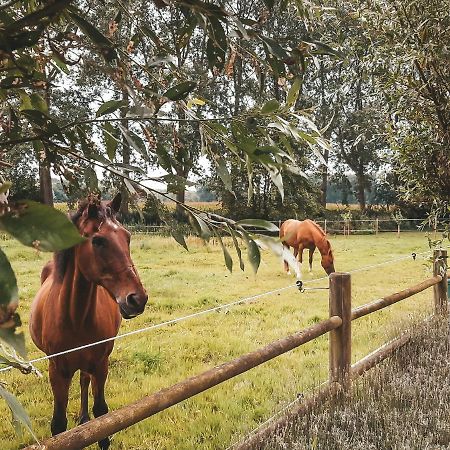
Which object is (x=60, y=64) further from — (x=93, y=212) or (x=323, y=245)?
(x=323, y=245)

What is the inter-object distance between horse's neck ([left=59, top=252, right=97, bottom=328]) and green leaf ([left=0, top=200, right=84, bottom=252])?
7.82ft

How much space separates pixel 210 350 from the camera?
5.16 m

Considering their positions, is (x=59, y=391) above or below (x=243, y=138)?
below

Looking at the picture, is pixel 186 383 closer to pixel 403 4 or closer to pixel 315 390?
pixel 315 390

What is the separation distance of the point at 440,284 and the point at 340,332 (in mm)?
2367

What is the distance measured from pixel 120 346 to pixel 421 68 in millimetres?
3880

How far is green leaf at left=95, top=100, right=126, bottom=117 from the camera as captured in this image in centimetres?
74

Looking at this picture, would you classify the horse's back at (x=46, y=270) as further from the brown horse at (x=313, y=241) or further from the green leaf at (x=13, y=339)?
the brown horse at (x=313, y=241)

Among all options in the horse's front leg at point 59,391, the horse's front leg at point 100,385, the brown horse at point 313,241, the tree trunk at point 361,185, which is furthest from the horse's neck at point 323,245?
the tree trunk at point 361,185

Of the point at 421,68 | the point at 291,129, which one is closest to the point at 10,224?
the point at 291,129

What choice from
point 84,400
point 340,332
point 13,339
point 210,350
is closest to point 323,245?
point 210,350

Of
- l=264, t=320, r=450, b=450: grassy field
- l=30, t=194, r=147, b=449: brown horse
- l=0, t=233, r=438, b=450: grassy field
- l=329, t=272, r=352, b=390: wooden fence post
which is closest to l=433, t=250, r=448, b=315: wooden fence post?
l=0, t=233, r=438, b=450: grassy field

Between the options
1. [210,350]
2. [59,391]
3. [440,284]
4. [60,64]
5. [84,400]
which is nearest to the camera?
→ [60,64]

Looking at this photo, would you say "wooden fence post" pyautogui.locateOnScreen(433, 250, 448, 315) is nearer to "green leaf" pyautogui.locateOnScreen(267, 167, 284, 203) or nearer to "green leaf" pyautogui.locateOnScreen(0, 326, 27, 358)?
"green leaf" pyautogui.locateOnScreen(267, 167, 284, 203)
